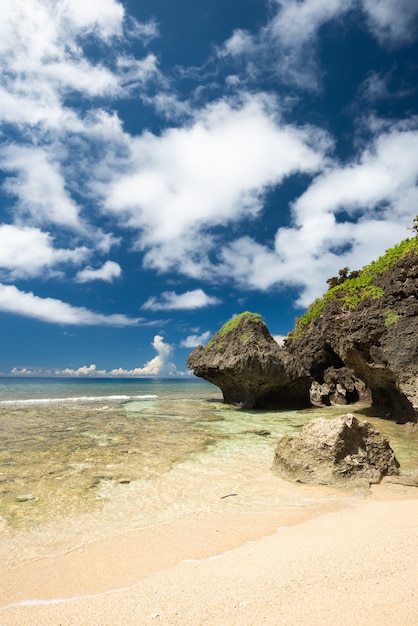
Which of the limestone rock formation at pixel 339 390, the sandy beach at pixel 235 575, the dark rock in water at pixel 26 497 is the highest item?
the limestone rock formation at pixel 339 390

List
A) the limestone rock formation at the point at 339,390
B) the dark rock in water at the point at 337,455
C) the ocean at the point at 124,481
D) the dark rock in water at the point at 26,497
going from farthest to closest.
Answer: the limestone rock formation at the point at 339,390 → the dark rock in water at the point at 337,455 → the dark rock in water at the point at 26,497 → the ocean at the point at 124,481

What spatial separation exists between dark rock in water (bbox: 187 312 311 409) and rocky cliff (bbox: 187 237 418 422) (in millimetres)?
71

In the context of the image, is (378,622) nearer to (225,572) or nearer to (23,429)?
(225,572)

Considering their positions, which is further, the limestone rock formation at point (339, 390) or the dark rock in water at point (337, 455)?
the limestone rock formation at point (339, 390)

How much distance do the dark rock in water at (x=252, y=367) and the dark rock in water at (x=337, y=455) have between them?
13624 millimetres

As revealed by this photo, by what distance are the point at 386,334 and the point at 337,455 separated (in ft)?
31.2

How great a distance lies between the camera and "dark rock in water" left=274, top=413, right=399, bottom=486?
7293mm

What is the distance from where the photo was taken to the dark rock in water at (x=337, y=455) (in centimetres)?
729

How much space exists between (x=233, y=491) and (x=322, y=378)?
23493 mm

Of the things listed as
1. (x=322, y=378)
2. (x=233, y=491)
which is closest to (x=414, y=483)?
(x=233, y=491)

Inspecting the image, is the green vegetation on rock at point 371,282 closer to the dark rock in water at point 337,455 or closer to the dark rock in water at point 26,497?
the dark rock in water at point 337,455

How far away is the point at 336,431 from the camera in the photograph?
7695 millimetres

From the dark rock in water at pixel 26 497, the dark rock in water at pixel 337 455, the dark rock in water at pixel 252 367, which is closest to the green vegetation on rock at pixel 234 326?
the dark rock in water at pixel 252 367

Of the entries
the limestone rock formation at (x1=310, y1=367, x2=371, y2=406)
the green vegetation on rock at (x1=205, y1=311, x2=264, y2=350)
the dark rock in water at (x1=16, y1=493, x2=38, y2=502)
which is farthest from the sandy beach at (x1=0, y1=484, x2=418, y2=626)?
the limestone rock formation at (x1=310, y1=367, x2=371, y2=406)
